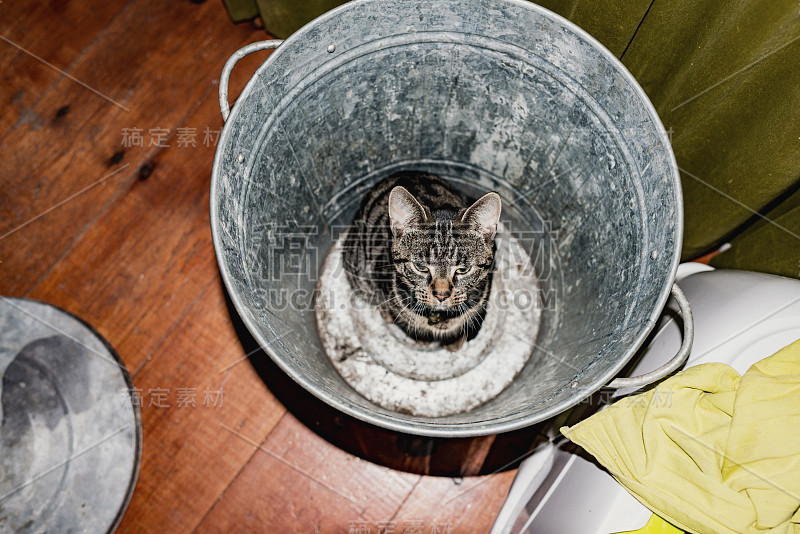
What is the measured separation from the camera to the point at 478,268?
44.1 inches

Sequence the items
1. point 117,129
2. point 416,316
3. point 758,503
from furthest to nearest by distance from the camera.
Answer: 1. point 117,129
2. point 416,316
3. point 758,503

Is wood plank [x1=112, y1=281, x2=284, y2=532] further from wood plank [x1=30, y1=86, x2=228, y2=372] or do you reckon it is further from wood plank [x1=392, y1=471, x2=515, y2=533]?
wood plank [x1=392, y1=471, x2=515, y2=533]

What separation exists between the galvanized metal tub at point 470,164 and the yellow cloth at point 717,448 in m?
0.10

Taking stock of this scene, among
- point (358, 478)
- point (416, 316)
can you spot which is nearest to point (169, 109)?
point (416, 316)

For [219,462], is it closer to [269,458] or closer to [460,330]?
[269,458]

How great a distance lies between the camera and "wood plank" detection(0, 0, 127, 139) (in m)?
1.65

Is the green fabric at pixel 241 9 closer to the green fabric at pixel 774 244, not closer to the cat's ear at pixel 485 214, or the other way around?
the cat's ear at pixel 485 214

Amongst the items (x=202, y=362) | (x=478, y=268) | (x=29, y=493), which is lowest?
(x=29, y=493)

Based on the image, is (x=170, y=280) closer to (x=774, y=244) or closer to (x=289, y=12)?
(x=289, y=12)

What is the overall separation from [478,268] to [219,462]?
34.5 inches

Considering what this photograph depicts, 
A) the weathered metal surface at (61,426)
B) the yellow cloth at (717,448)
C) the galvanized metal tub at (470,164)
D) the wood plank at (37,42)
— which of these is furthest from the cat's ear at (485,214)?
the wood plank at (37,42)

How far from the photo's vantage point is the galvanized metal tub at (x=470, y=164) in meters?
0.94

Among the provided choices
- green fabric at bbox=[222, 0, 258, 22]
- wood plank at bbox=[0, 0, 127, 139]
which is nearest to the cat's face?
green fabric at bbox=[222, 0, 258, 22]

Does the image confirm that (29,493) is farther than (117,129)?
No
